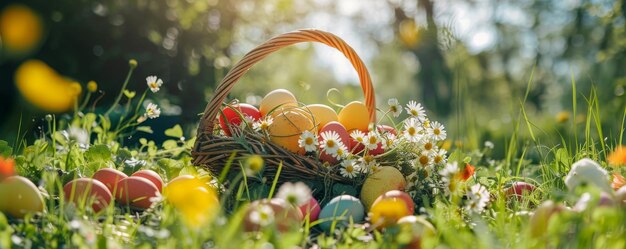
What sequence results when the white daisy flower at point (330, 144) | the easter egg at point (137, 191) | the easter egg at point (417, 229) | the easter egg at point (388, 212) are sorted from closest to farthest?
1. the easter egg at point (417, 229)
2. the easter egg at point (388, 212)
3. the easter egg at point (137, 191)
4. the white daisy flower at point (330, 144)

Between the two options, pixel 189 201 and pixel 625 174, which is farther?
pixel 625 174

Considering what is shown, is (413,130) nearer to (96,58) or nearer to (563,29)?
(96,58)

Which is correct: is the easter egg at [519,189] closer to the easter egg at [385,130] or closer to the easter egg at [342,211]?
the easter egg at [385,130]

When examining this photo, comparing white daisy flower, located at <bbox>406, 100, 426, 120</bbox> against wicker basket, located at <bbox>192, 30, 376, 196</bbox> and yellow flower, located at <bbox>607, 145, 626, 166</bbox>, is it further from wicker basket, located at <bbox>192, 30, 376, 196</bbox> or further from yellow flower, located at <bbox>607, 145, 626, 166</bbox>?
yellow flower, located at <bbox>607, 145, 626, 166</bbox>

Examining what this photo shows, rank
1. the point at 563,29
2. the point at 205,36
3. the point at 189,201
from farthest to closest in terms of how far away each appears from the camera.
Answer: the point at 563,29 < the point at 205,36 < the point at 189,201

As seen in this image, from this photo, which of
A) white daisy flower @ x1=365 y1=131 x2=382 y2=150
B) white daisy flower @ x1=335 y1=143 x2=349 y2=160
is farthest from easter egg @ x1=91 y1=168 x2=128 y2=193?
white daisy flower @ x1=365 y1=131 x2=382 y2=150

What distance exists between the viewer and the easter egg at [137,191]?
208 centimetres

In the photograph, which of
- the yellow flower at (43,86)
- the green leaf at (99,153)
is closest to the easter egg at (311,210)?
the green leaf at (99,153)

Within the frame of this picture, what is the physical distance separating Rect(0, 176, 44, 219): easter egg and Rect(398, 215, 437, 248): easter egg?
0.97 meters

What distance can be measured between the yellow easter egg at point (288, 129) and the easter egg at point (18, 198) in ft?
2.62

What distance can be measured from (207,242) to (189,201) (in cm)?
21

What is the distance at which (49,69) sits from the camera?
5176mm

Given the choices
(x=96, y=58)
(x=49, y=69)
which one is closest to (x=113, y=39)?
(x=96, y=58)

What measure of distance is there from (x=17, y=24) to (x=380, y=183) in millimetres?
4045
